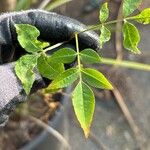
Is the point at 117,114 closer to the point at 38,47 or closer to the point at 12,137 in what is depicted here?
the point at 12,137

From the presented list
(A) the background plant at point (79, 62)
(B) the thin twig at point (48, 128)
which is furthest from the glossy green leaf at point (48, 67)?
(B) the thin twig at point (48, 128)

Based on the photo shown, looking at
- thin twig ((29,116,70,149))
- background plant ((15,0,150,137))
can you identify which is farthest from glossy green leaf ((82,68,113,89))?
thin twig ((29,116,70,149))

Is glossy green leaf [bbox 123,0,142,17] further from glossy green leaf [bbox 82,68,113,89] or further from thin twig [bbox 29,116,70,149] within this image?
thin twig [bbox 29,116,70,149]

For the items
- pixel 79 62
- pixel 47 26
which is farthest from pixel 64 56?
pixel 47 26

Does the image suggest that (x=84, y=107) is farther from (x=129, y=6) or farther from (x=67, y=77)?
(x=129, y=6)

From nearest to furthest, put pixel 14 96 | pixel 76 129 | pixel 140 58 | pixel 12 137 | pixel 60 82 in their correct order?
pixel 60 82
pixel 14 96
pixel 12 137
pixel 76 129
pixel 140 58

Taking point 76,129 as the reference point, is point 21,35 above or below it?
above

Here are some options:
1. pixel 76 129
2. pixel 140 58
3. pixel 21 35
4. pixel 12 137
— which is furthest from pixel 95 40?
pixel 140 58

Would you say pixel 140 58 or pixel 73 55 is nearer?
pixel 73 55
